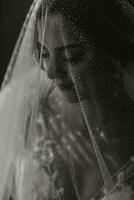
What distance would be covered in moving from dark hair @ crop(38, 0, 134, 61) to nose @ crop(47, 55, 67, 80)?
7cm

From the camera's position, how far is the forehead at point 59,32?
0.82 m

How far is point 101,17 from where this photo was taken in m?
0.82

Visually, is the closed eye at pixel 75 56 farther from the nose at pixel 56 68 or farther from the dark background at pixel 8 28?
the dark background at pixel 8 28

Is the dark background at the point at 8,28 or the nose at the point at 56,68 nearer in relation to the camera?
the nose at the point at 56,68

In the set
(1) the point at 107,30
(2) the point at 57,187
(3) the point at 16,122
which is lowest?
(2) the point at 57,187

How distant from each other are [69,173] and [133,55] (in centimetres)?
27

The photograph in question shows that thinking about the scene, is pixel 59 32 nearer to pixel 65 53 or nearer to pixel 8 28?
pixel 65 53

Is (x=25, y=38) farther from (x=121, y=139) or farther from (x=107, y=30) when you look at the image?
(x=121, y=139)

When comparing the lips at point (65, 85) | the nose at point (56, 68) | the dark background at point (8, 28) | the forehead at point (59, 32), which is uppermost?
the forehead at point (59, 32)

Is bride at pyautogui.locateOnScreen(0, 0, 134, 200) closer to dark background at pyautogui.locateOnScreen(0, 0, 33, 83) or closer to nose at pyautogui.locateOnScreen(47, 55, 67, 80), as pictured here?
nose at pyautogui.locateOnScreen(47, 55, 67, 80)

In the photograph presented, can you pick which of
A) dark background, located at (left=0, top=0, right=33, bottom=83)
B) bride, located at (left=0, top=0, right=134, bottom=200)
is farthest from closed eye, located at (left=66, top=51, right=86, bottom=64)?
dark background, located at (left=0, top=0, right=33, bottom=83)

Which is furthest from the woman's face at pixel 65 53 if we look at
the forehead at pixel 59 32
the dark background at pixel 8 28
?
the dark background at pixel 8 28

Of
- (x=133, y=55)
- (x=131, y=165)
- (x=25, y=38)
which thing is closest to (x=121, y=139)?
(x=131, y=165)

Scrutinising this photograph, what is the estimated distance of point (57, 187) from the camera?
907 mm
